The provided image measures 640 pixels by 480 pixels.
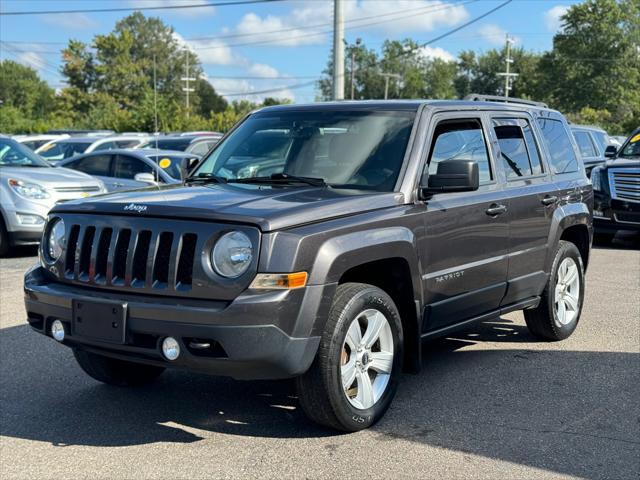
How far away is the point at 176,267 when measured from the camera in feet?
13.3

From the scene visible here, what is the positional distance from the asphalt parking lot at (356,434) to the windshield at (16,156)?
6.40m

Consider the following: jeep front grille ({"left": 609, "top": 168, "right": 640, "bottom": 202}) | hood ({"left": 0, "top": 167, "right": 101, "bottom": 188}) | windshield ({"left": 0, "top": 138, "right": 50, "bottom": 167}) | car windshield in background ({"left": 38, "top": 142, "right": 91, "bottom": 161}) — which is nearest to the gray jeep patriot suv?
hood ({"left": 0, "top": 167, "right": 101, "bottom": 188})

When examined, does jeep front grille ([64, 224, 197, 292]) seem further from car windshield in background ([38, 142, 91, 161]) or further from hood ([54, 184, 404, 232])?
car windshield in background ([38, 142, 91, 161])

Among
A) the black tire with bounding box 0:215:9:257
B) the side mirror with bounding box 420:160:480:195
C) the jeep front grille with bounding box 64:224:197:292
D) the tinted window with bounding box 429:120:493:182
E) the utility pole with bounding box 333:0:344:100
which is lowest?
the black tire with bounding box 0:215:9:257

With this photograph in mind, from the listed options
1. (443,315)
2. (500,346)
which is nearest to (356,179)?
(443,315)

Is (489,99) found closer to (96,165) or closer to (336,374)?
(336,374)

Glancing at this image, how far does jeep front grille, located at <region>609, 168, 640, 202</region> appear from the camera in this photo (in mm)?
12523

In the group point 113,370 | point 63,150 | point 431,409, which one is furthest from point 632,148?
point 63,150

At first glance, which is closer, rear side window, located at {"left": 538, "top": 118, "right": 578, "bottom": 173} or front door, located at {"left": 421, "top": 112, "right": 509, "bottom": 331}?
front door, located at {"left": 421, "top": 112, "right": 509, "bottom": 331}

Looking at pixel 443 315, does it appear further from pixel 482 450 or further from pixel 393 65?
Result: pixel 393 65

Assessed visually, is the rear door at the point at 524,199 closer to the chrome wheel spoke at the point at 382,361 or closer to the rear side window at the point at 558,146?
the rear side window at the point at 558,146

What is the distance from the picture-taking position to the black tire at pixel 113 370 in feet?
16.9

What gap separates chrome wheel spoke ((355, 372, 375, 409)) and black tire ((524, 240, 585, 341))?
7.67 ft

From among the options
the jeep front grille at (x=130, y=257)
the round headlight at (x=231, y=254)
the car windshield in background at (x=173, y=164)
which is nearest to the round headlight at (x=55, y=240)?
the jeep front grille at (x=130, y=257)
